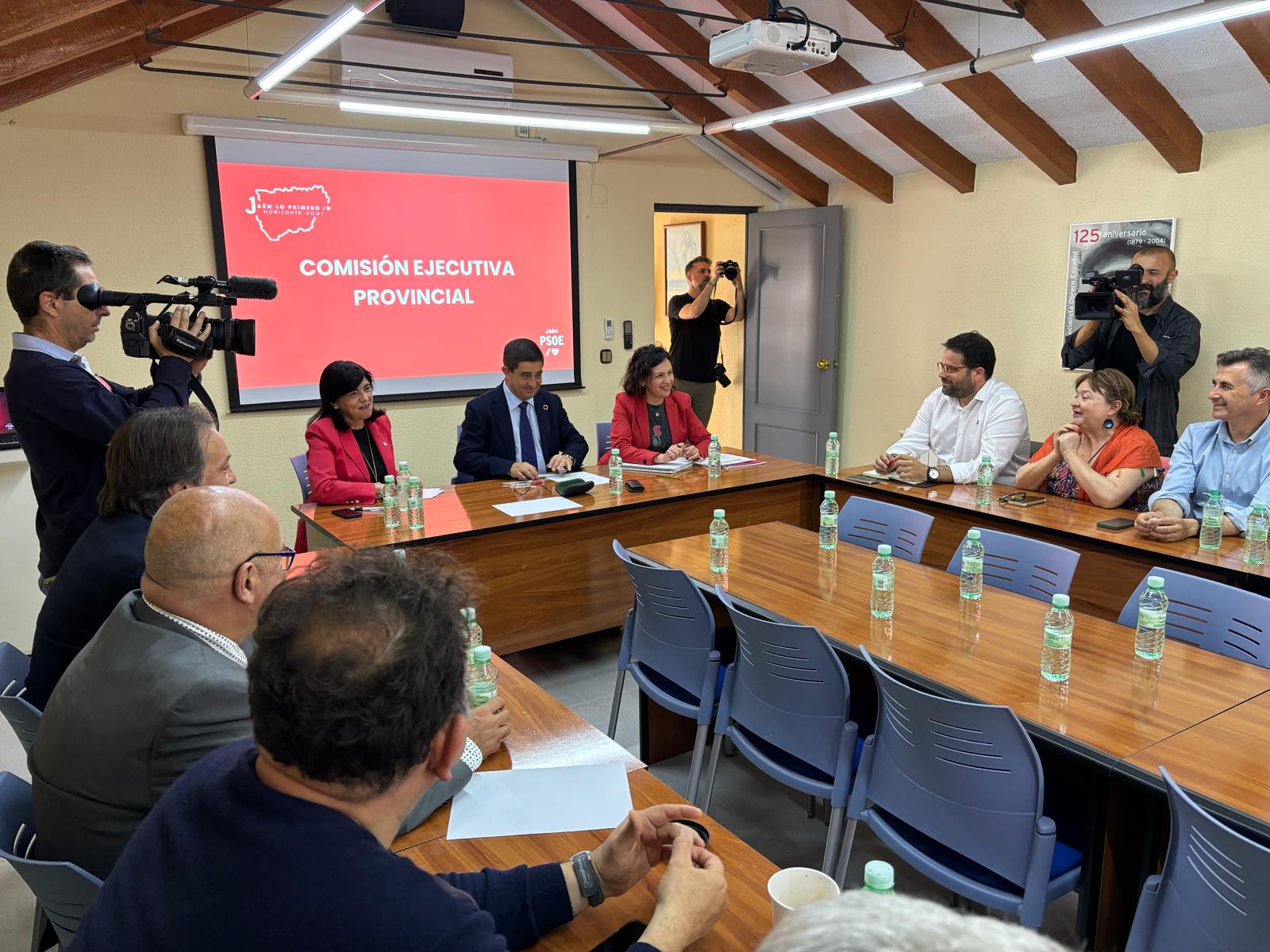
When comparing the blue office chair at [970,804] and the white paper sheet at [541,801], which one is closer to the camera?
the white paper sheet at [541,801]

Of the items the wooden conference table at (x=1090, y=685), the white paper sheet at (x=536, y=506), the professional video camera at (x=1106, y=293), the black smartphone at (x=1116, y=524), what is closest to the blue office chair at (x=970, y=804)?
the wooden conference table at (x=1090, y=685)

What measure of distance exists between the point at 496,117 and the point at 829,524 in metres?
3.22

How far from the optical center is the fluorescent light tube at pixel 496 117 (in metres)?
4.63

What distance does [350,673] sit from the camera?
3.06 feet

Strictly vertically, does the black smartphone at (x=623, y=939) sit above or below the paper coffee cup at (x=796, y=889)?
below

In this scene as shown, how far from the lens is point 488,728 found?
1819mm

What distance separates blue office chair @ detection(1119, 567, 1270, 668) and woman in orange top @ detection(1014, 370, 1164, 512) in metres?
1.13

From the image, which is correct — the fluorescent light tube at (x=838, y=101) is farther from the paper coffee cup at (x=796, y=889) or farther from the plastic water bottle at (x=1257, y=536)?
the paper coffee cup at (x=796, y=889)

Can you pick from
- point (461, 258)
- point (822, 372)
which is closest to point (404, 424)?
point (461, 258)

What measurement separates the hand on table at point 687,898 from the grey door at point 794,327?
19.8 ft

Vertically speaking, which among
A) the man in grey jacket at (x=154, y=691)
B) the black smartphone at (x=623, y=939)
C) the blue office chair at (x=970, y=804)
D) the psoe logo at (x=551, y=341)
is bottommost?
the blue office chair at (x=970, y=804)

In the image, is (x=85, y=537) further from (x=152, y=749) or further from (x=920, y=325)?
(x=920, y=325)

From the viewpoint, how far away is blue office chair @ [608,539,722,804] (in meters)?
2.73

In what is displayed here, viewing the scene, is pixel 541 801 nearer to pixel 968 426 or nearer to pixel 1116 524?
pixel 1116 524
